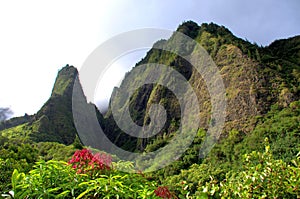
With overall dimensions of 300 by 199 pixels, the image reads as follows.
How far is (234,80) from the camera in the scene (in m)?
51.2

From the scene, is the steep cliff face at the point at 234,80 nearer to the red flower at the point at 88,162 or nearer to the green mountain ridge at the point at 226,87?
the green mountain ridge at the point at 226,87

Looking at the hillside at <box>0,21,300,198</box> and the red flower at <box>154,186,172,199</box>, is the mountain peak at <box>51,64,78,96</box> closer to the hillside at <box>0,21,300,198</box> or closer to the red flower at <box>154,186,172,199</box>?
the hillside at <box>0,21,300,198</box>

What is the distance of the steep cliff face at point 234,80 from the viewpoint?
45.8 metres

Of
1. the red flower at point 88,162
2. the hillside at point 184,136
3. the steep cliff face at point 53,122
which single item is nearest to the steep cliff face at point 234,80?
the hillside at point 184,136

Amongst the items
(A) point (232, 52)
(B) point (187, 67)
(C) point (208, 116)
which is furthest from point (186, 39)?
(C) point (208, 116)

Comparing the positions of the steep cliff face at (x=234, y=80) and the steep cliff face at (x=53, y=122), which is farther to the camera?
the steep cliff face at (x=53, y=122)

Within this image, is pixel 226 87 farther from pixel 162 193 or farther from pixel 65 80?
pixel 65 80

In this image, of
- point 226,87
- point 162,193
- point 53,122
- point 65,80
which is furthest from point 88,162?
point 65,80

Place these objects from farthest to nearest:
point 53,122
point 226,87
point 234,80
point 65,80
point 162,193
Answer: point 65,80 < point 53,122 < point 226,87 < point 234,80 < point 162,193

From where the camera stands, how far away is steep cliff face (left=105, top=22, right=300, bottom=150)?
45844 mm

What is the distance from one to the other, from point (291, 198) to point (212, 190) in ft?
2.32

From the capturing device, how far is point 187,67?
69.1m

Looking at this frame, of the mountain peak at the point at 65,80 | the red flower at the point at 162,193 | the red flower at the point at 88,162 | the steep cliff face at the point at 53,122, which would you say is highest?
the mountain peak at the point at 65,80

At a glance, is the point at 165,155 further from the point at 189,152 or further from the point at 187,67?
the point at 187,67
